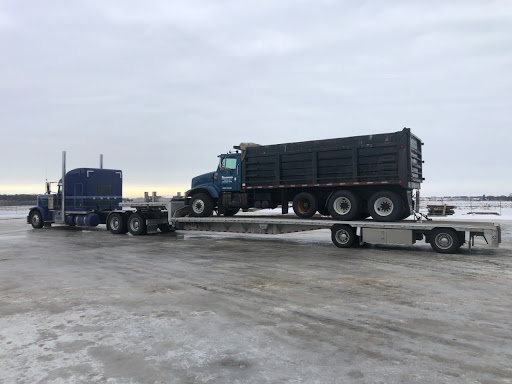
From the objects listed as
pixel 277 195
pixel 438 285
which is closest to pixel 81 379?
pixel 438 285

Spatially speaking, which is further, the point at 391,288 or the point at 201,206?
the point at 201,206

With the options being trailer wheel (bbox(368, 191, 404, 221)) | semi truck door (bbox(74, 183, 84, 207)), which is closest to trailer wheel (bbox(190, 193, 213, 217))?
trailer wheel (bbox(368, 191, 404, 221))

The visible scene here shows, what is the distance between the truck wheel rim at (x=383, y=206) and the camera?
41.8 feet

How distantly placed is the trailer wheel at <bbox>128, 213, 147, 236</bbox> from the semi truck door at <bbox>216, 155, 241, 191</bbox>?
4438mm

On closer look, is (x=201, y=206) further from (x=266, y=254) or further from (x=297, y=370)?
(x=297, y=370)

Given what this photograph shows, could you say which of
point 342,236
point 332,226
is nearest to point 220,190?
point 332,226

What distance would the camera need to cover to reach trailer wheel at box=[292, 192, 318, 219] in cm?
1408

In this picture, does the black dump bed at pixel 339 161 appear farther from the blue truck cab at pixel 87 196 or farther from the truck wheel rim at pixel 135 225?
the blue truck cab at pixel 87 196

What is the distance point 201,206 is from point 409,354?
502 inches

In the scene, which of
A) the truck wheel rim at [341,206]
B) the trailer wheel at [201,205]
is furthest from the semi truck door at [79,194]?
the truck wheel rim at [341,206]

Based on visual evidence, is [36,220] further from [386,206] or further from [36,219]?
[386,206]

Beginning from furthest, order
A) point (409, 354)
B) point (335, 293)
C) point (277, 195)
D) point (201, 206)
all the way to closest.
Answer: point (201, 206) → point (277, 195) → point (335, 293) → point (409, 354)

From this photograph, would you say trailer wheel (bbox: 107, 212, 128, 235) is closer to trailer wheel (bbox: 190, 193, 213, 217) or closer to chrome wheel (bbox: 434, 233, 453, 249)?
trailer wheel (bbox: 190, 193, 213, 217)

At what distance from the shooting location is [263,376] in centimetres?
380
